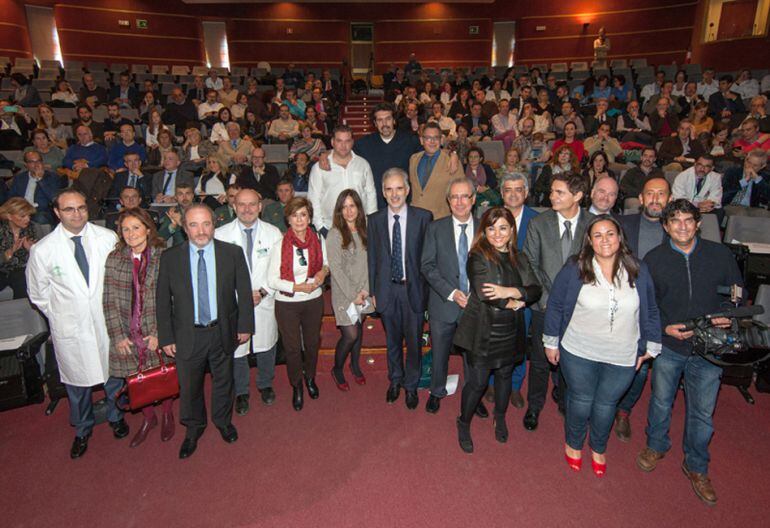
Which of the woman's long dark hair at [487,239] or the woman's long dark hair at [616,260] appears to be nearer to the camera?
the woman's long dark hair at [616,260]

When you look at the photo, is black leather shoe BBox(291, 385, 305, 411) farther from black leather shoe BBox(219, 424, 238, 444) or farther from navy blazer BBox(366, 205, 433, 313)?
navy blazer BBox(366, 205, 433, 313)

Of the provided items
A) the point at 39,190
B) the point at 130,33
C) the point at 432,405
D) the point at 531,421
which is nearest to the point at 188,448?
the point at 432,405

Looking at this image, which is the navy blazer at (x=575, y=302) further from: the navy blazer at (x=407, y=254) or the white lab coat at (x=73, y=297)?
the white lab coat at (x=73, y=297)

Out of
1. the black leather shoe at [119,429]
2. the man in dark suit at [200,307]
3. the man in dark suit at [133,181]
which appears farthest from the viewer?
the man in dark suit at [133,181]

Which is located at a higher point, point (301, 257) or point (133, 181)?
point (133, 181)

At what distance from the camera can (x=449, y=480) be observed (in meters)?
2.70

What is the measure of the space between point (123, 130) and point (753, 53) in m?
15.5

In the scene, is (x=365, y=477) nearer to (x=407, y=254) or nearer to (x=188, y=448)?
(x=188, y=448)

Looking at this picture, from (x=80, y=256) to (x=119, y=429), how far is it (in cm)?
122

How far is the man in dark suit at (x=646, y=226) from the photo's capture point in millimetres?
2799

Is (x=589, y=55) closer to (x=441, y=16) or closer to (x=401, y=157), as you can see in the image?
(x=441, y=16)

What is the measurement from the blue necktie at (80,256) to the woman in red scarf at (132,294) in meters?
0.17

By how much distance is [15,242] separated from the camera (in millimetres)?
3906

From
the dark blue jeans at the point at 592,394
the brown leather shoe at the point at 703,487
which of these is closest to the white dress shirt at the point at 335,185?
the dark blue jeans at the point at 592,394
